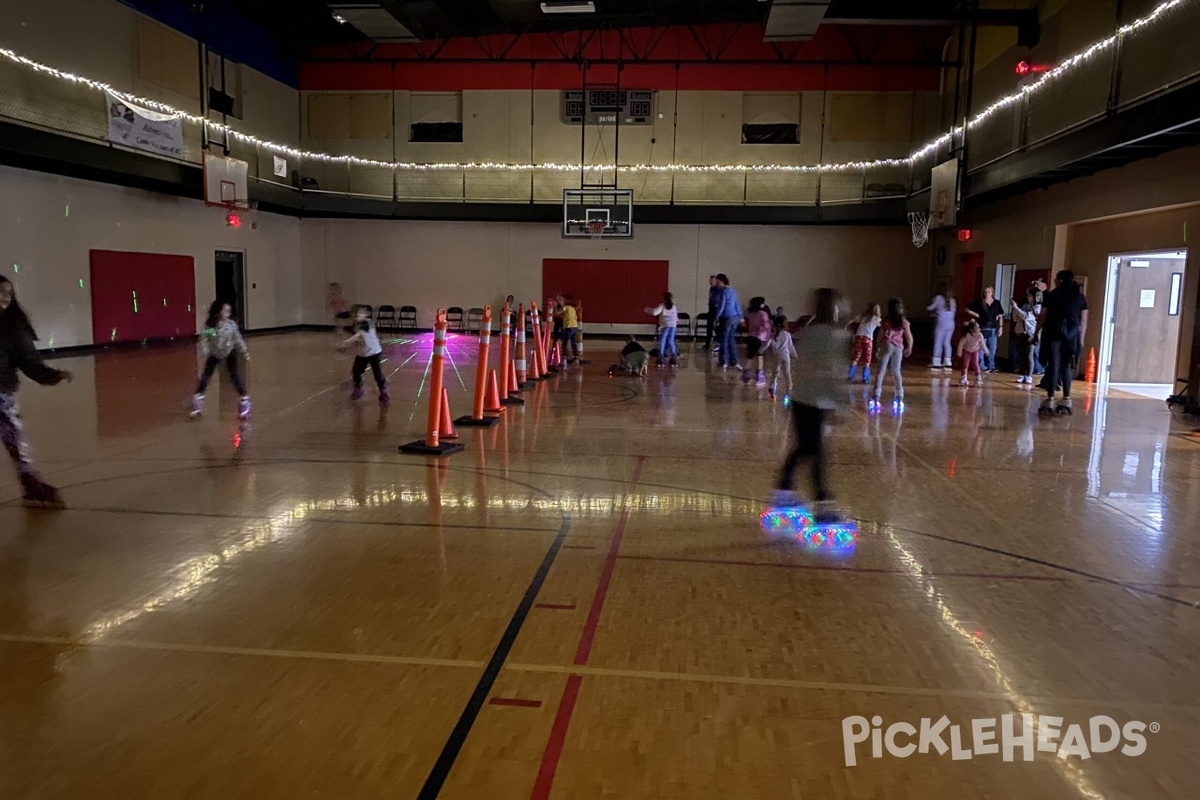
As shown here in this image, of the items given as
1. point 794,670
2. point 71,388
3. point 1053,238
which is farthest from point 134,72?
point 794,670

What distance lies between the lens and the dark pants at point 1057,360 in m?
10.9

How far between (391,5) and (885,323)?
12.2 metres

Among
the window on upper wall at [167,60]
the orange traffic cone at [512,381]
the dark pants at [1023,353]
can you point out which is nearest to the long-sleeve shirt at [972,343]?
the dark pants at [1023,353]

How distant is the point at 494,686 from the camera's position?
3.39 m

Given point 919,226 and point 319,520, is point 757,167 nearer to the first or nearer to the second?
point 919,226

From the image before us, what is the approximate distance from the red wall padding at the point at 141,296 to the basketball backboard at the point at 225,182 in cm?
247

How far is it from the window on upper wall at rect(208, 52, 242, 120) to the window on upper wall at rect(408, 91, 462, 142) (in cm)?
514

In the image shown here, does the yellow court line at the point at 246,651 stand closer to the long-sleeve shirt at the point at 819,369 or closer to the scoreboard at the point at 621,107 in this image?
the long-sleeve shirt at the point at 819,369

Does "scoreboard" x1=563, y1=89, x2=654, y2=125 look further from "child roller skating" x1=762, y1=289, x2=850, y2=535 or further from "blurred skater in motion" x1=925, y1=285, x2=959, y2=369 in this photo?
"child roller skating" x1=762, y1=289, x2=850, y2=535

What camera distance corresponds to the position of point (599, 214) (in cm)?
2358

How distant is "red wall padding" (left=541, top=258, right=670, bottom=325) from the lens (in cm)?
2712

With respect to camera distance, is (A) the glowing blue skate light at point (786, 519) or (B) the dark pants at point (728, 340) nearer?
(A) the glowing blue skate light at point (786, 519)

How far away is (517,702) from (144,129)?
1891 cm

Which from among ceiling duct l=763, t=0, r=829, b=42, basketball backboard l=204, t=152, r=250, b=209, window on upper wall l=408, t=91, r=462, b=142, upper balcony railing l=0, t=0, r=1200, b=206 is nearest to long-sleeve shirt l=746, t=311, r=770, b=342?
upper balcony railing l=0, t=0, r=1200, b=206
